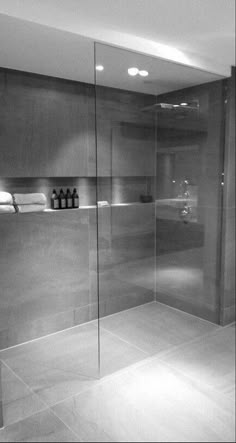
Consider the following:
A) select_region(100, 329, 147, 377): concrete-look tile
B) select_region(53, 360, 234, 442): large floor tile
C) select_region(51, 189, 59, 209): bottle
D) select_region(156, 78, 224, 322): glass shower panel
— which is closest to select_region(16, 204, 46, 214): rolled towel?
select_region(51, 189, 59, 209): bottle

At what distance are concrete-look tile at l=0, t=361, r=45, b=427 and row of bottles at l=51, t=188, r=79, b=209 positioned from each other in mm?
1127

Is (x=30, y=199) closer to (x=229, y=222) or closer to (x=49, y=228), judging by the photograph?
(x=49, y=228)

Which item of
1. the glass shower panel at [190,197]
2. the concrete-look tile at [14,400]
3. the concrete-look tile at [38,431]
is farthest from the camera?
the glass shower panel at [190,197]

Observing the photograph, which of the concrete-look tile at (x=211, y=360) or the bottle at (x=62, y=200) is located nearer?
the concrete-look tile at (x=211, y=360)

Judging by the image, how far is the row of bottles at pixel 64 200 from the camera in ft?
9.12

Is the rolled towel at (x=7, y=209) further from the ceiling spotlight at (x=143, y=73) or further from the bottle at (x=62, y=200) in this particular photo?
the ceiling spotlight at (x=143, y=73)

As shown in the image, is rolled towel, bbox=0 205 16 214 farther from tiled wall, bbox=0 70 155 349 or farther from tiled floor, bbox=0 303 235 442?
tiled floor, bbox=0 303 235 442

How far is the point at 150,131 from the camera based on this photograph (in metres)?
2.48

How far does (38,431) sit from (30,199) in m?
1.38

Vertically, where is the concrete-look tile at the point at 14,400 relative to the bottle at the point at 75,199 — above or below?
below

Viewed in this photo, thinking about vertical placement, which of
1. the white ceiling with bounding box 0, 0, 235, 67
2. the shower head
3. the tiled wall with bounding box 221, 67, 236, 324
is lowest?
the tiled wall with bounding box 221, 67, 236, 324

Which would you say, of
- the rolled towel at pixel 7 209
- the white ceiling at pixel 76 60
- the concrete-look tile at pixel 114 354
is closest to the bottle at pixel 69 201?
the rolled towel at pixel 7 209

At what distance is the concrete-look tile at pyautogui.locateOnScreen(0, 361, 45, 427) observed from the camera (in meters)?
2.06

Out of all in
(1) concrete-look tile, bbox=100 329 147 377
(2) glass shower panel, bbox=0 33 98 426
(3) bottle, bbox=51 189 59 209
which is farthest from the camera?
(3) bottle, bbox=51 189 59 209
